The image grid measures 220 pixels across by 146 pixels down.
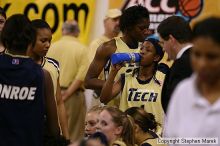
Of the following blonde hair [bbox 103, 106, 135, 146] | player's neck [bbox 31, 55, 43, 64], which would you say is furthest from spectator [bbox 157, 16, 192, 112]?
player's neck [bbox 31, 55, 43, 64]

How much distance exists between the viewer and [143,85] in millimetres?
6324

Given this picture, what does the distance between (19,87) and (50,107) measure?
A: 1.17 ft

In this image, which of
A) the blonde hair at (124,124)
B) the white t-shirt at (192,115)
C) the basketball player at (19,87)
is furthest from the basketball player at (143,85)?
the white t-shirt at (192,115)

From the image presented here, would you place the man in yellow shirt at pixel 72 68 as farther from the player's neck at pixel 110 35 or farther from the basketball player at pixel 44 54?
the basketball player at pixel 44 54

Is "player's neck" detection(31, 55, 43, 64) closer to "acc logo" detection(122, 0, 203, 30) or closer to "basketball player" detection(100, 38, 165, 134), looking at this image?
"basketball player" detection(100, 38, 165, 134)

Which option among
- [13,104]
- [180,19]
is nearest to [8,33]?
[13,104]

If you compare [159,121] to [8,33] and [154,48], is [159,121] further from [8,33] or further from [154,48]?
[8,33]

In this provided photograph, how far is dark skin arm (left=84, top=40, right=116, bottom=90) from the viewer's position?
21.8 feet

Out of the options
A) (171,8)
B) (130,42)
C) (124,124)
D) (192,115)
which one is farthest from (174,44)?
(171,8)

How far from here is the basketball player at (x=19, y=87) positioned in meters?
4.87

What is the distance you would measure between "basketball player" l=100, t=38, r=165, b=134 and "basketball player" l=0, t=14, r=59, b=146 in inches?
56.1

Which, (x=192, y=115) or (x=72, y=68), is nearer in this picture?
(x=192, y=115)

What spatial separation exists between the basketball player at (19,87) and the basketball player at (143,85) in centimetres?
142

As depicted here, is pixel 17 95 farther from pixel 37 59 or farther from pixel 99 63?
pixel 99 63
